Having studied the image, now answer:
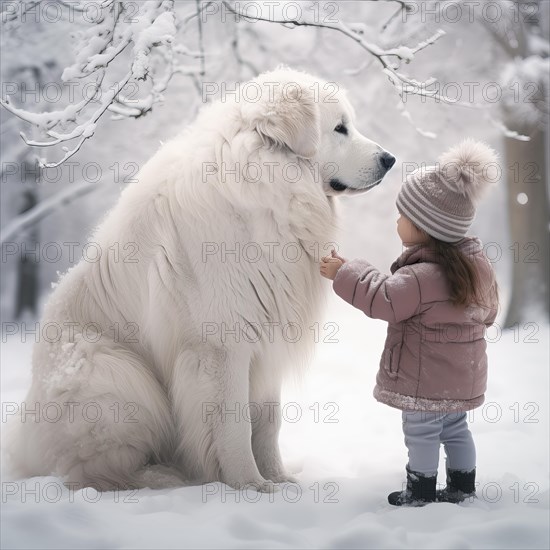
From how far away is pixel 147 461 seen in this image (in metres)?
3.06

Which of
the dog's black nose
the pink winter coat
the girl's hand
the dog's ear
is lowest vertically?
the pink winter coat

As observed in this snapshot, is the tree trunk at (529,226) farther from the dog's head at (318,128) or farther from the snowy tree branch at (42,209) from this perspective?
the snowy tree branch at (42,209)

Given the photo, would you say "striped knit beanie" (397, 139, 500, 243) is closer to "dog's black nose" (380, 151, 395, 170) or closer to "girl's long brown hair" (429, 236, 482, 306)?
"girl's long brown hair" (429, 236, 482, 306)

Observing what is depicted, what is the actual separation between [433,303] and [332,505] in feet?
3.11

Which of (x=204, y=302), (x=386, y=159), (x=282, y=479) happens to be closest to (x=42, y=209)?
(x=204, y=302)

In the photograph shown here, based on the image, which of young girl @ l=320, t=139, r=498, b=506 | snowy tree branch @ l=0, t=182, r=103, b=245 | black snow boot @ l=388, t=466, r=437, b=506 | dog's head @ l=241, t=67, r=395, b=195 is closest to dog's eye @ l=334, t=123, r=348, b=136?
dog's head @ l=241, t=67, r=395, b=195

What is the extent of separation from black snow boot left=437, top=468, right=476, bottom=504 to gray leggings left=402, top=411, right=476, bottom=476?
130mm

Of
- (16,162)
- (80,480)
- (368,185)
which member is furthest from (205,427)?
(16,162)

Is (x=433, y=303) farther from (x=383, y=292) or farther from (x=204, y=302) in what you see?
(x=204, y=302)

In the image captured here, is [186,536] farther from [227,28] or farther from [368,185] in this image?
[227,28]

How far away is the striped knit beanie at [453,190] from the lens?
2527mm

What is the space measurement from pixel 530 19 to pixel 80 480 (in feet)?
20.6

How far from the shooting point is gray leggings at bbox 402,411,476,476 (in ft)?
8.50

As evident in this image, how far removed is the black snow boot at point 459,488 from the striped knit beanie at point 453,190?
1011mm
